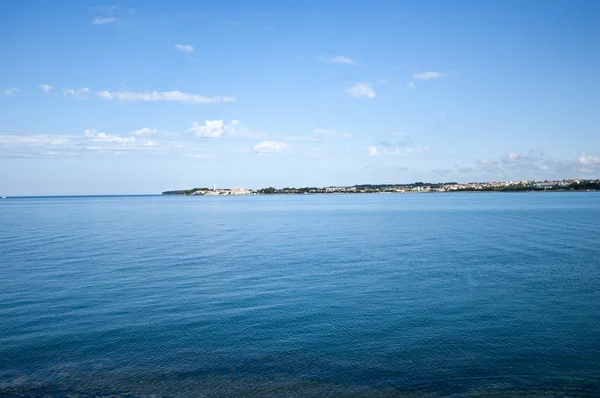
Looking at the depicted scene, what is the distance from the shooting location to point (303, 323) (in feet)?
69.4

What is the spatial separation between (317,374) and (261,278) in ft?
50.0

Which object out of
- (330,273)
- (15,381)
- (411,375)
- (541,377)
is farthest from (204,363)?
(330,273)

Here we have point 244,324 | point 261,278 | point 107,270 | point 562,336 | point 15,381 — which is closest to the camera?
point 15,381

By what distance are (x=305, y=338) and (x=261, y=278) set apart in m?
11.8

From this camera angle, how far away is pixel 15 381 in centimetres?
1531

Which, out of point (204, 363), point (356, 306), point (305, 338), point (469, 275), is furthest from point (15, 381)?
point (469, 275)

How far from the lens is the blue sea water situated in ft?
50.1

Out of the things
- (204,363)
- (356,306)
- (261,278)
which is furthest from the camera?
(261,278)

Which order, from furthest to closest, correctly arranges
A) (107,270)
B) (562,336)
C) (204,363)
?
1. (107,270)
2. (562,336)
3. (204,363)

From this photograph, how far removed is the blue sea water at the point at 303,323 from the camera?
15.3 m

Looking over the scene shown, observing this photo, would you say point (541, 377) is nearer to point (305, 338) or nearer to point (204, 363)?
point (305, 338)

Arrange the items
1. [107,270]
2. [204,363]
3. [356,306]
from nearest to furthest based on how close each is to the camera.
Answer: [204,363] < [356,306] < [107,270]

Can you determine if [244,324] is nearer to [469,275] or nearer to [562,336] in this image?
[562,336]

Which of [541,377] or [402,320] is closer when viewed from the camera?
[541,377]
